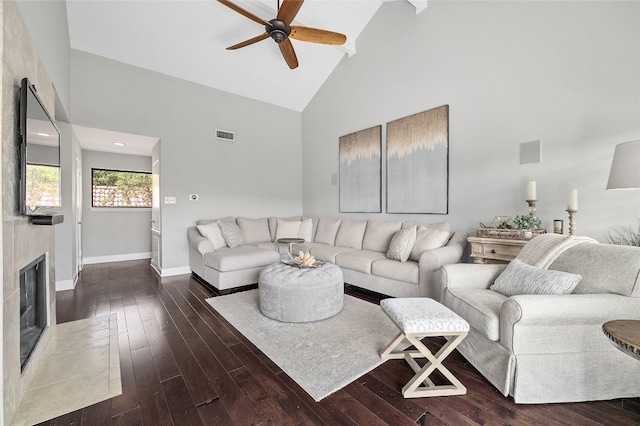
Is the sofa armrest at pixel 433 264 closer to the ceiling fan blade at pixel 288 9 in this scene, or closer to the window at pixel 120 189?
the ceiling fan blade at pixel 288 9

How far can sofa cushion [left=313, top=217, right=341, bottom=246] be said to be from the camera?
16.3 ft

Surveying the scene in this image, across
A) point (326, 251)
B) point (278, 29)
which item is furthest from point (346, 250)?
point (278, 29)

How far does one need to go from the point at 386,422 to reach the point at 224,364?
1.20 meters

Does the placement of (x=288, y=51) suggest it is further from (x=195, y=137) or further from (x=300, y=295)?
(x=300, y=295)

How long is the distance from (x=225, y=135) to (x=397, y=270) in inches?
157

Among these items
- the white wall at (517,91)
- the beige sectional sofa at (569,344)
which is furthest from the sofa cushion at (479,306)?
the white wall at (517,91)

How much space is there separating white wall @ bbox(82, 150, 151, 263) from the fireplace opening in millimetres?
3975

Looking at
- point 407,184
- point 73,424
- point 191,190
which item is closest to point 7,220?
point 73,424

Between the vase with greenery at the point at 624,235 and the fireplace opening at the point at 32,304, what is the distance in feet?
15.5

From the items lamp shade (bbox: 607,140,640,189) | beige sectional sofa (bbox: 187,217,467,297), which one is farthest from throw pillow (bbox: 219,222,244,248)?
lamp shade (bbox: 607,140,640,189)

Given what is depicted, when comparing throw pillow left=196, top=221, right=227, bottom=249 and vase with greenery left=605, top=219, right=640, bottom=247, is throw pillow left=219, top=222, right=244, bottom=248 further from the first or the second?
vase with greenery left=605, top=219, right=640, bottom=247

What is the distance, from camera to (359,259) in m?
3.72

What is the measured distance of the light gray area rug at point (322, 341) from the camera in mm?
1861

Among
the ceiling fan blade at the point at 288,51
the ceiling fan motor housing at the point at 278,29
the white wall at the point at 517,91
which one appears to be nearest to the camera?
the white wall at the point at 517,91
